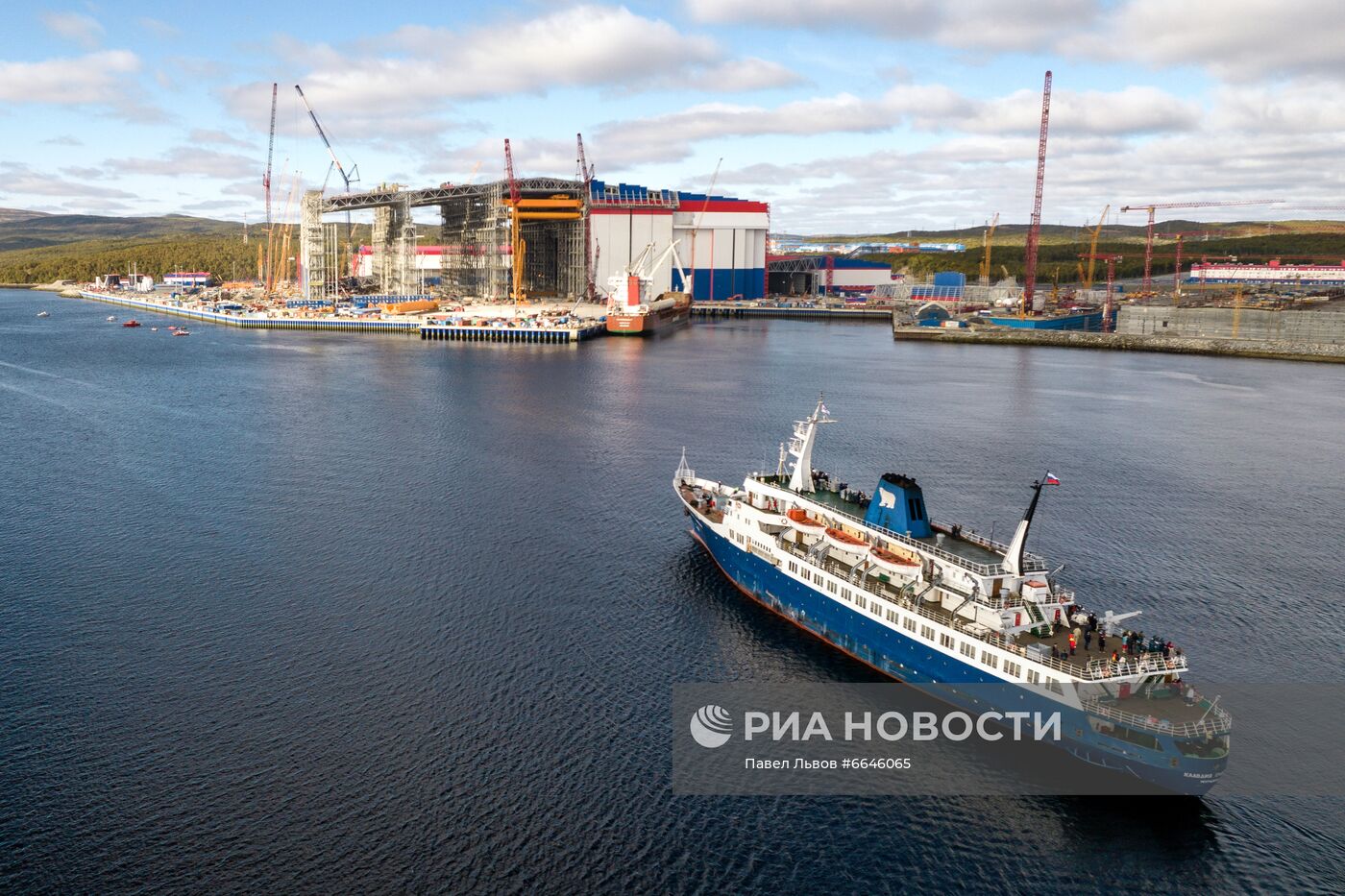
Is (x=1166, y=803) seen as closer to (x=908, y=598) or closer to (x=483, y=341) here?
(x=908, y=598)

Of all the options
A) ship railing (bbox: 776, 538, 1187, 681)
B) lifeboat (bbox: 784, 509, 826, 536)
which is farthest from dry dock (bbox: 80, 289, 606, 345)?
ship railing (bbox: 776, 538, 1187, 681)

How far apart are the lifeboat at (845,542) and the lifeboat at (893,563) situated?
571 millimetres

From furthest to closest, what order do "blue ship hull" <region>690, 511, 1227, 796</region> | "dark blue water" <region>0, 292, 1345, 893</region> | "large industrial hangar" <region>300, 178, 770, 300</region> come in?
"large industrial hangar" <region>300, 178, 770, 300</region>, "blue ship hull" <region>690, 511, 1227, 796</region>, "dark blue water" <region>0, 292, 1345, 893</region>

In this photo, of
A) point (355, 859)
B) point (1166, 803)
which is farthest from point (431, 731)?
point (1166, 803)

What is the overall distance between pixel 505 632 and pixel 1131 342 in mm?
112476

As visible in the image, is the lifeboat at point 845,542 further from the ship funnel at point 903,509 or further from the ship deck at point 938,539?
the ship deck at point 938,539

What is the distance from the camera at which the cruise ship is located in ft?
74.1

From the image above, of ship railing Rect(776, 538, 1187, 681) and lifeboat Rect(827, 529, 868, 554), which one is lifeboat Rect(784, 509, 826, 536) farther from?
ship railing Rect(776, 538, 1187, 681)

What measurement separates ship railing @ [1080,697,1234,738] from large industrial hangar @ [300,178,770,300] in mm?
→ 123475

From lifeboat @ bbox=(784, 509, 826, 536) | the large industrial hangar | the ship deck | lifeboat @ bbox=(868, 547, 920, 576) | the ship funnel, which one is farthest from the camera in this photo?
the large industrial hangar

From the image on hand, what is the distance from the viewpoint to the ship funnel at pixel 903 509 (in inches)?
1203

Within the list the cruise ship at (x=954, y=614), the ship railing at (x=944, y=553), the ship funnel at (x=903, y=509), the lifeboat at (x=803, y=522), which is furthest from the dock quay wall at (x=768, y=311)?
the ship funnel at (x=903, y=509)

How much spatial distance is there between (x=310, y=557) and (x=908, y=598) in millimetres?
23360

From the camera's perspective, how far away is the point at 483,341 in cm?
11781
